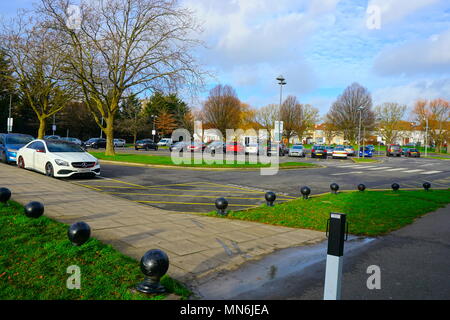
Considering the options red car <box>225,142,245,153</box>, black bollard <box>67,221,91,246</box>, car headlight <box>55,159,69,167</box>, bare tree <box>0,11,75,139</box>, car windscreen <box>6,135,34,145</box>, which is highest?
bare tree <box>0,11,75,139</box>

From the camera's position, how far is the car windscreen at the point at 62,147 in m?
13.6

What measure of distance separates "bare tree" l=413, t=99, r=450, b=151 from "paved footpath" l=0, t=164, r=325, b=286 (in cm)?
8288

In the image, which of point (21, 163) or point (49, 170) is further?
point (21, 163)

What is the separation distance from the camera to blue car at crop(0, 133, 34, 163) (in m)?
17.1

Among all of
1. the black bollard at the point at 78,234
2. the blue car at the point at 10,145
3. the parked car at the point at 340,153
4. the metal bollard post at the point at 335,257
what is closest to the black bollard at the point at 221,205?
the black bollard at the point at 78,234

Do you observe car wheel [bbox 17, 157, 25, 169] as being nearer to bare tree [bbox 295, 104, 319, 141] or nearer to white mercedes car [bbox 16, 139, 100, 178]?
white mercedes car [bbox 16, 139, 100, 178]

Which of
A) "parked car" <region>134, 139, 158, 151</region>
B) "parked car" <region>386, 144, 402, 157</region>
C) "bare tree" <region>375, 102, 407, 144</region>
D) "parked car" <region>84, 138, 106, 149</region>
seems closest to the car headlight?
"parked car" <region>134, 139, 158, 151</region>

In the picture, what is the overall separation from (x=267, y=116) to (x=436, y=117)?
127 ft

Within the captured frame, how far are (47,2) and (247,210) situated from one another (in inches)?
814

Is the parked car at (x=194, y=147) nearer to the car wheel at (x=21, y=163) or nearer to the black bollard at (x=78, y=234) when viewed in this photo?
the car wheel at (x=21, y=163)

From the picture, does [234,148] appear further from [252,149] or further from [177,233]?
[177,233]

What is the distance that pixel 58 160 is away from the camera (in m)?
12.8

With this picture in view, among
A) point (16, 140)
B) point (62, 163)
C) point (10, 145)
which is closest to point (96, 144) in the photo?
point (16, 140)
